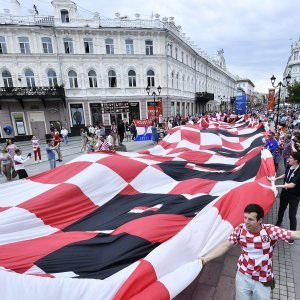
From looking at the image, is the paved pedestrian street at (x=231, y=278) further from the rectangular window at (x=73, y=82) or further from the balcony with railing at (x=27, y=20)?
the balcony with railing at (x=27, y=20)

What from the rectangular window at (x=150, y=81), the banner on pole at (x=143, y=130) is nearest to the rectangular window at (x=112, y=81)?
the rectangular window at (x=150, y=81)

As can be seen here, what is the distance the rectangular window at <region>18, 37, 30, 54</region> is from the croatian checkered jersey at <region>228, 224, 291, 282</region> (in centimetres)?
2856

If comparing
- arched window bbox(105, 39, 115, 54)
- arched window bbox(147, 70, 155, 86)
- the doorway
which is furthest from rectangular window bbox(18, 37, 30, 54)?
arched window bbox(147, 70, 155, 86)

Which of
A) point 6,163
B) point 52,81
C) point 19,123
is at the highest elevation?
point 52,81

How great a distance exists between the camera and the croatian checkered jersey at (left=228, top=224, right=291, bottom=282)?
90.6 inches

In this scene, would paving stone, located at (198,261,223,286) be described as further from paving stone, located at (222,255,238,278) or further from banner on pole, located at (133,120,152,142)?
banner on pole, located at (133,120,152,142)

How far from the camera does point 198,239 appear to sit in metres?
2.72

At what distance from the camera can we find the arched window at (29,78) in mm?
24719

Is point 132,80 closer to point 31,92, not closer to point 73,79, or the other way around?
point 73,79

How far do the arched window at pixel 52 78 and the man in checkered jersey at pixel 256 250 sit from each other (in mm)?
26785

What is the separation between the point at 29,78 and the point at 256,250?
28171 millimetres

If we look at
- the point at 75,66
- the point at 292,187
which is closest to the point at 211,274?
the point at 292,187

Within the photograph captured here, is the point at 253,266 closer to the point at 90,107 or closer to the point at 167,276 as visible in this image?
the point at 167,276

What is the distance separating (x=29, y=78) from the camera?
2484 centimetres
